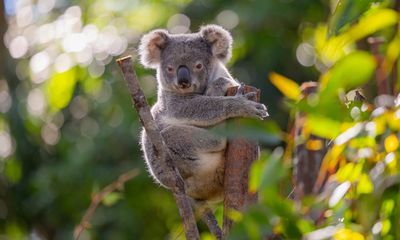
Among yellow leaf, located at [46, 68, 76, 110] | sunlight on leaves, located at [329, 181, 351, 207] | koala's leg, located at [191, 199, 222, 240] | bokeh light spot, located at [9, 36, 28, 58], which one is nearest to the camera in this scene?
sunlight on leaves, located at [329, 181, 351, 207]

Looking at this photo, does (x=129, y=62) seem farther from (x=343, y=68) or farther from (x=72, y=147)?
(x=72, y=147)

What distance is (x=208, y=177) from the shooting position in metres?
3.89

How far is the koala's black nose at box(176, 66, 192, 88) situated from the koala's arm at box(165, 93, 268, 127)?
0.07 metres

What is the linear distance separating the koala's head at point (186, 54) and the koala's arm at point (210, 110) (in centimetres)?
18

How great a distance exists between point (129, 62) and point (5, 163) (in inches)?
210

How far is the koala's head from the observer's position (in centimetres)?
434

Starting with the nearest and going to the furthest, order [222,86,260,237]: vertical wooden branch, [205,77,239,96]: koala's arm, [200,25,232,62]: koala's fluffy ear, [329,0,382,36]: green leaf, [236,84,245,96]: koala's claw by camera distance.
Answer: [329,0,382,36]: green leaf → [222,86,260,237]: vertical wooden branch → [236,84,245,96]: koala's claw → [205,77,239,96]: koala's arm → [200,25,232,62]: koala's fluffy ear

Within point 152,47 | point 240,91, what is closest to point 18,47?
point 152,47

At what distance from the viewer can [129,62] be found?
2789 mm

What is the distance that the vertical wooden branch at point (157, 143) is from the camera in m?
2.73

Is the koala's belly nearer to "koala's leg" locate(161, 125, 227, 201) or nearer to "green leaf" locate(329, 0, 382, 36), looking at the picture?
"koala's leg" locate(161, 125, 227, 201)

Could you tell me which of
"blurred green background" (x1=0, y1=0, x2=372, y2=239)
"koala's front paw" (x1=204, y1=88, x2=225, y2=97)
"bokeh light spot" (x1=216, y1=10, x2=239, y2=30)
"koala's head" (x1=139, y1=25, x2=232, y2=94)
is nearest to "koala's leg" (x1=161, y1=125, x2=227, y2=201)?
"koala's front paw" (x1=204, y1=88, x2=225, y2=97)

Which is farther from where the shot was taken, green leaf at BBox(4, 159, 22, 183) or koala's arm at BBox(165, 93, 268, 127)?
green leaf at BBox(4, 159, 22, 183)

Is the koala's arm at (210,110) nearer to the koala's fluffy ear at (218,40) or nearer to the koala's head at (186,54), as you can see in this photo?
the koala's head at (186,54)
